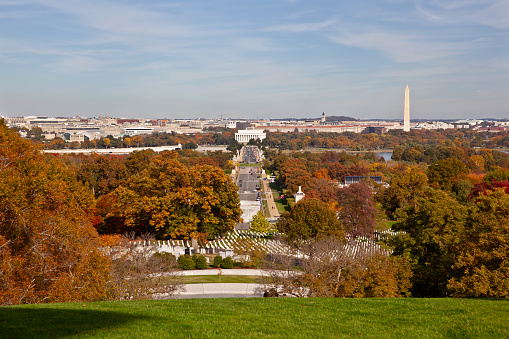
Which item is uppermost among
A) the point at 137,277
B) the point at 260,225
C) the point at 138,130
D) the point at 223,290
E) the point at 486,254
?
the point at 138,130

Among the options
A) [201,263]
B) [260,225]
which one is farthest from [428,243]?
[260,225]

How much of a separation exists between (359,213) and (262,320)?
89.5 feet

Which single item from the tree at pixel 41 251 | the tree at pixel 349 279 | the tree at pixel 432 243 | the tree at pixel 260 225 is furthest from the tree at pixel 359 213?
the tree at pixel 41 251

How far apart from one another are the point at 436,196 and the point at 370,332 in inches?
682

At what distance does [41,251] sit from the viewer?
43.4 feet

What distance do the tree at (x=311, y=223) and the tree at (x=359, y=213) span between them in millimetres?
5481

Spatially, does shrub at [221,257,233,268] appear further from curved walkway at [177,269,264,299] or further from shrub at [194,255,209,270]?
curved walkway at [177,269,264,299]

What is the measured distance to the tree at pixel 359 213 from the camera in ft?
111

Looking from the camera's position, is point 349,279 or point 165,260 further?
point 165,260

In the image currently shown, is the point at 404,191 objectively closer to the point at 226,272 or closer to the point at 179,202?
the point at 179,202

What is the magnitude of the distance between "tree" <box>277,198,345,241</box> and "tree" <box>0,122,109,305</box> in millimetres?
15720

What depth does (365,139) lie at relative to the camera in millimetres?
149125

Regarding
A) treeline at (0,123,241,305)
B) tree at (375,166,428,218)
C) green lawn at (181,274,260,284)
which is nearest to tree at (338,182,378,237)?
tree at (375,166,428,218)

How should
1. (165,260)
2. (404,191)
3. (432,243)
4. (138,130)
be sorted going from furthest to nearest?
(138,130), (404,191), (165,260), (432,243)
